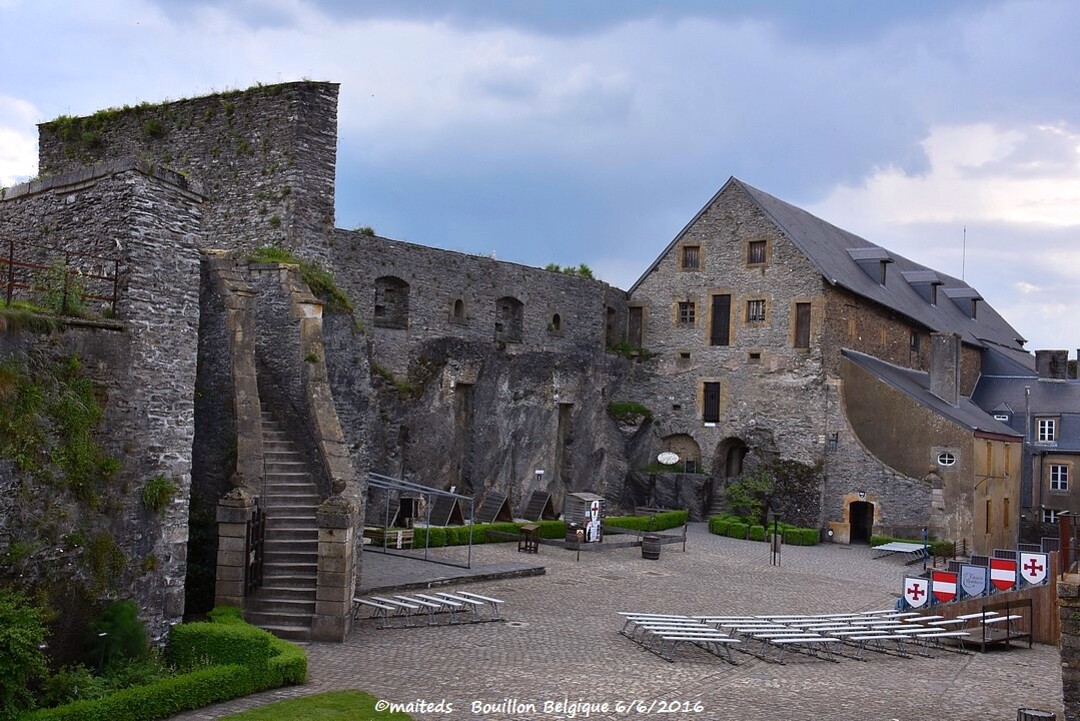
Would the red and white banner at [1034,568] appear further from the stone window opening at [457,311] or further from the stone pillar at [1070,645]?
the stone window opening at [457,311]

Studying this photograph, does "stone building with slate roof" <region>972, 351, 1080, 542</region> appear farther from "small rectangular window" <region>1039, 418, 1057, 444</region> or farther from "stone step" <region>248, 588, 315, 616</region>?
"stone step" <region>248, 588, 315, 616</region>

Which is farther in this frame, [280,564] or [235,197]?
[235,197]

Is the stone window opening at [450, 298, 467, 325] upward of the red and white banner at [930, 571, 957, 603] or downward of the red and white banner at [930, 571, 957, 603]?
upward

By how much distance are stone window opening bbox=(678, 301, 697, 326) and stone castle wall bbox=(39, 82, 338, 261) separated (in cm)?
2008

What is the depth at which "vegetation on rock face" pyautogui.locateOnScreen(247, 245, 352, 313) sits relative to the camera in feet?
66.2

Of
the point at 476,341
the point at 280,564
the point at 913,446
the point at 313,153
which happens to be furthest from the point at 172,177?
the point at 913,446

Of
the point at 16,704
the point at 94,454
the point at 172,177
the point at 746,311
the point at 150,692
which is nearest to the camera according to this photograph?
the point at 16,704

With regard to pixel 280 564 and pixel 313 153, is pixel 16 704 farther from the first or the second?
pixel 313 153

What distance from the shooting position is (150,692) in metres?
11.6

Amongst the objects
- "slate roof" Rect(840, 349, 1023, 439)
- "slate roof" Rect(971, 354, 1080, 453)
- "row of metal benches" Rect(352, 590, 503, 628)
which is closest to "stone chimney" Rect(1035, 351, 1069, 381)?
"slate roof" Rect(971, 354, 1080, 453)

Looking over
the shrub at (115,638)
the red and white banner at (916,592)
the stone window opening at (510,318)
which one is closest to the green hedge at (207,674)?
the shrub at (115,638)

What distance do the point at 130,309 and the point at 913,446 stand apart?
2742 centimetres

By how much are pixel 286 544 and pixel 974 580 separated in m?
12.6

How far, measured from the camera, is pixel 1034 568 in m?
19.8
